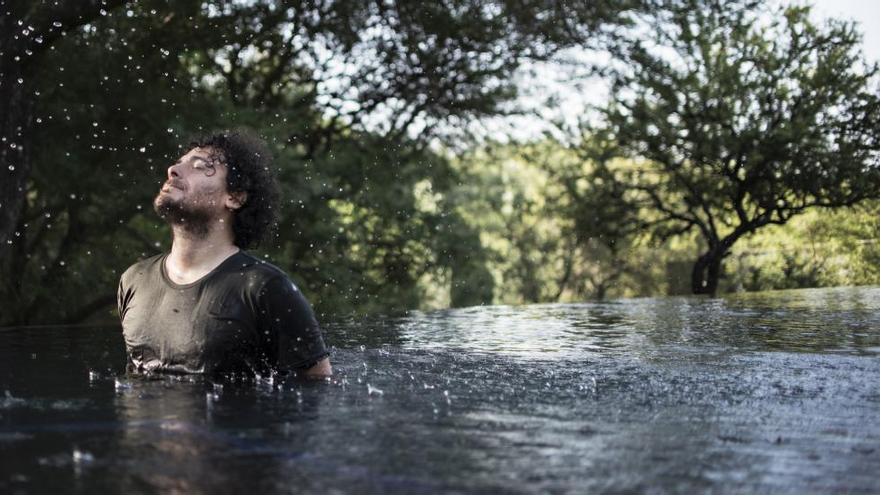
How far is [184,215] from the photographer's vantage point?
4.01 meters

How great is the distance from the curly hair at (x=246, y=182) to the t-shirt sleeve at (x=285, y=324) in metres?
0.48

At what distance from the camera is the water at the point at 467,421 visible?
220 centimetres

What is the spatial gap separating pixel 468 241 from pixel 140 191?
5.91 m

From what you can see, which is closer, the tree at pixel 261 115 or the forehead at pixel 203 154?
the forehead at pixel 203 154

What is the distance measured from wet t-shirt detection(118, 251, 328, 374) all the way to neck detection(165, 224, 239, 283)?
5 centimetres

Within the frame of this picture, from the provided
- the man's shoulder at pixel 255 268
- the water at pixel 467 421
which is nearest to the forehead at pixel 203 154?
the man's shoulder at pixel 255 268

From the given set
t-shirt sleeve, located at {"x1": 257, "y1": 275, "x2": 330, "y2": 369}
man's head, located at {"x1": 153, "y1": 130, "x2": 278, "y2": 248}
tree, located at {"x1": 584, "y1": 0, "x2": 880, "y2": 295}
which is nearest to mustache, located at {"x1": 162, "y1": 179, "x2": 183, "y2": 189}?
man's head, located at {"x1": 153, "y1": 130, "x2": 278, "y2": 248}

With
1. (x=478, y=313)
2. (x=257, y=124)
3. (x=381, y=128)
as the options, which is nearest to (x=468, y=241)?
(x=381, y=128)

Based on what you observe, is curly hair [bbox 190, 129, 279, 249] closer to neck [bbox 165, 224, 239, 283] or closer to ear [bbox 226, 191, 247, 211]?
ear [bbox 226, 191, 247, 211]

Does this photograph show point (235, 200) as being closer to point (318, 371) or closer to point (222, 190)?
point (222, 190)

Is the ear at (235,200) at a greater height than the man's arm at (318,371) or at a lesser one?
greater

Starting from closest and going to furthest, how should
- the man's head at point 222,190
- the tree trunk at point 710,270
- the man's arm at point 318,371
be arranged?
the man's arm at point 318,371
the man's head at point 222,190
the tree trunk at point 710,270

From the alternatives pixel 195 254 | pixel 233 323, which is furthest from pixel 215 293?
pixel 195 254

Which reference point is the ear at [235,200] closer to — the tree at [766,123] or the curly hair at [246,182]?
the curly hair at [246,182]
